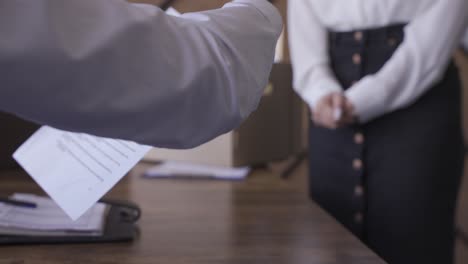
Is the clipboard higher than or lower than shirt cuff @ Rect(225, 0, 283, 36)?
lower

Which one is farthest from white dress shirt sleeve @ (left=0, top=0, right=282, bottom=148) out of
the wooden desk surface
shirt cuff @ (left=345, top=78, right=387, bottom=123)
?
shirt cuff @ (left=345, top=78, right=387, bottom=123)

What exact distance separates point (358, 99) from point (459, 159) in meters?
0.25

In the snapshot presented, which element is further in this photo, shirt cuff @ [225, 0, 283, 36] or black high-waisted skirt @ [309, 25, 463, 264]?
black high-waisted skirt @ [309, 25, 463, 264]

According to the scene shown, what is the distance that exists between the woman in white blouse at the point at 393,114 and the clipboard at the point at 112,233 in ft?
1.38

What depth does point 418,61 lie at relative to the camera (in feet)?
2.81

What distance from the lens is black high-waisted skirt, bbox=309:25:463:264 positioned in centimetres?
89

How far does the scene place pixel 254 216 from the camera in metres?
0.66

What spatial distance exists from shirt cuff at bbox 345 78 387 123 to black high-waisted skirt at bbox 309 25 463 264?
0.04 meters

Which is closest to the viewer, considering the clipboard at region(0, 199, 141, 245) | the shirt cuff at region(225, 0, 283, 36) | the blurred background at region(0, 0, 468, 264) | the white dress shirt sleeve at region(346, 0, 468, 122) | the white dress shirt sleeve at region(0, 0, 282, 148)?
the white dress shirt sleeve at region(0, 0, 282, 148)

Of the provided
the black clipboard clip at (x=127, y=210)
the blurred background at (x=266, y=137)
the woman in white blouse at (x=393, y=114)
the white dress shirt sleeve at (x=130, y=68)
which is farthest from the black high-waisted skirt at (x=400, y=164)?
the white dress shirt sleeve at (x=130, y=68)

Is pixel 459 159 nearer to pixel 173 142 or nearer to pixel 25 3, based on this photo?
pixel 173 142

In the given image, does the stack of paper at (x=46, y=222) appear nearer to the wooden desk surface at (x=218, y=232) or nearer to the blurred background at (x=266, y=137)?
the wooden desk surface at (x=218, y=232)

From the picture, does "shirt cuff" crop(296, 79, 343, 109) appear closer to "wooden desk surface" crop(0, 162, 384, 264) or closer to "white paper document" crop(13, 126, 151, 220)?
"wooden desk surface" crop(0, 162, 384, 264)

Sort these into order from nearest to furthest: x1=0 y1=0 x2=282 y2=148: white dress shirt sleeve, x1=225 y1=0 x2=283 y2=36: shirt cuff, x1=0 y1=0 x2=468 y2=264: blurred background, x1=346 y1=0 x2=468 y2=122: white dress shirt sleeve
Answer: x1=0 y1=0 x2=282 y2=148: white dress shirt sleeve
x1=225 y1=0 x2=283 y2=36: shirt cuff
x1=346 y1=0 x2=468 y2=122: white dress shirt sleeve
x1=0 y1=0 x2=468 y2=264: blurred background
